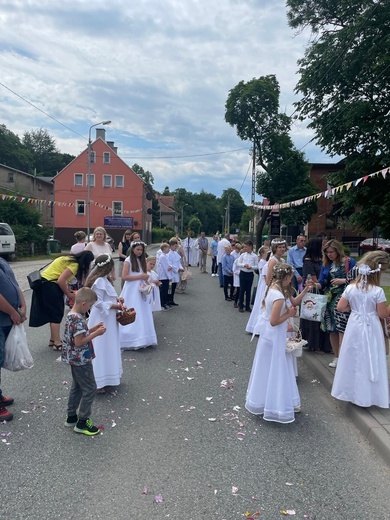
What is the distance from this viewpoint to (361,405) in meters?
4.38

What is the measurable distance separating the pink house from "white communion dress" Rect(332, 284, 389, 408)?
48.7 metres

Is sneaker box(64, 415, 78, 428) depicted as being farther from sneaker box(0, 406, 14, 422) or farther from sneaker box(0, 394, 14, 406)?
sneaker box(0, 394, 14, 406)

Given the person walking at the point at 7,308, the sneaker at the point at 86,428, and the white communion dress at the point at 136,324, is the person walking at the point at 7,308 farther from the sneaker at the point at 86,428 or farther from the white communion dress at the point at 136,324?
the white communion dress at the point at 136,324

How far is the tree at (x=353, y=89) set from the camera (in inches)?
778

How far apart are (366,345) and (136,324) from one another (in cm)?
379

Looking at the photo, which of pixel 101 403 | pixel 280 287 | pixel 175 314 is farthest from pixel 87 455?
pixel 175 314

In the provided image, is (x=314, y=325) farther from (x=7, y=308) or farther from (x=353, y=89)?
(x=353, y=89)

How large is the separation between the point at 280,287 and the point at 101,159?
52311mm

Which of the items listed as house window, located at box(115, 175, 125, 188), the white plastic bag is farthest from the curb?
house window, located at box(115, 175, 125, 188)

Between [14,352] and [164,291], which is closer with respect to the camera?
[14,352]

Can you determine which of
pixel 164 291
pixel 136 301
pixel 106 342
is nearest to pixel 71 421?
pixel 106 342

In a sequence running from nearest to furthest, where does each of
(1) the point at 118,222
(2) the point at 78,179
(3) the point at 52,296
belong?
(3) the point at 52,296 → (1) the point at 118,222 → (2) the point at 78,179

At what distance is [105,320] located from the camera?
16.2ft

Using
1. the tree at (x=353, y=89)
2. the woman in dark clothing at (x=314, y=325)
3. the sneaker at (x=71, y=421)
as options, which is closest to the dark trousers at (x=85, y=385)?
the sneaker at (x=71, y=421)
